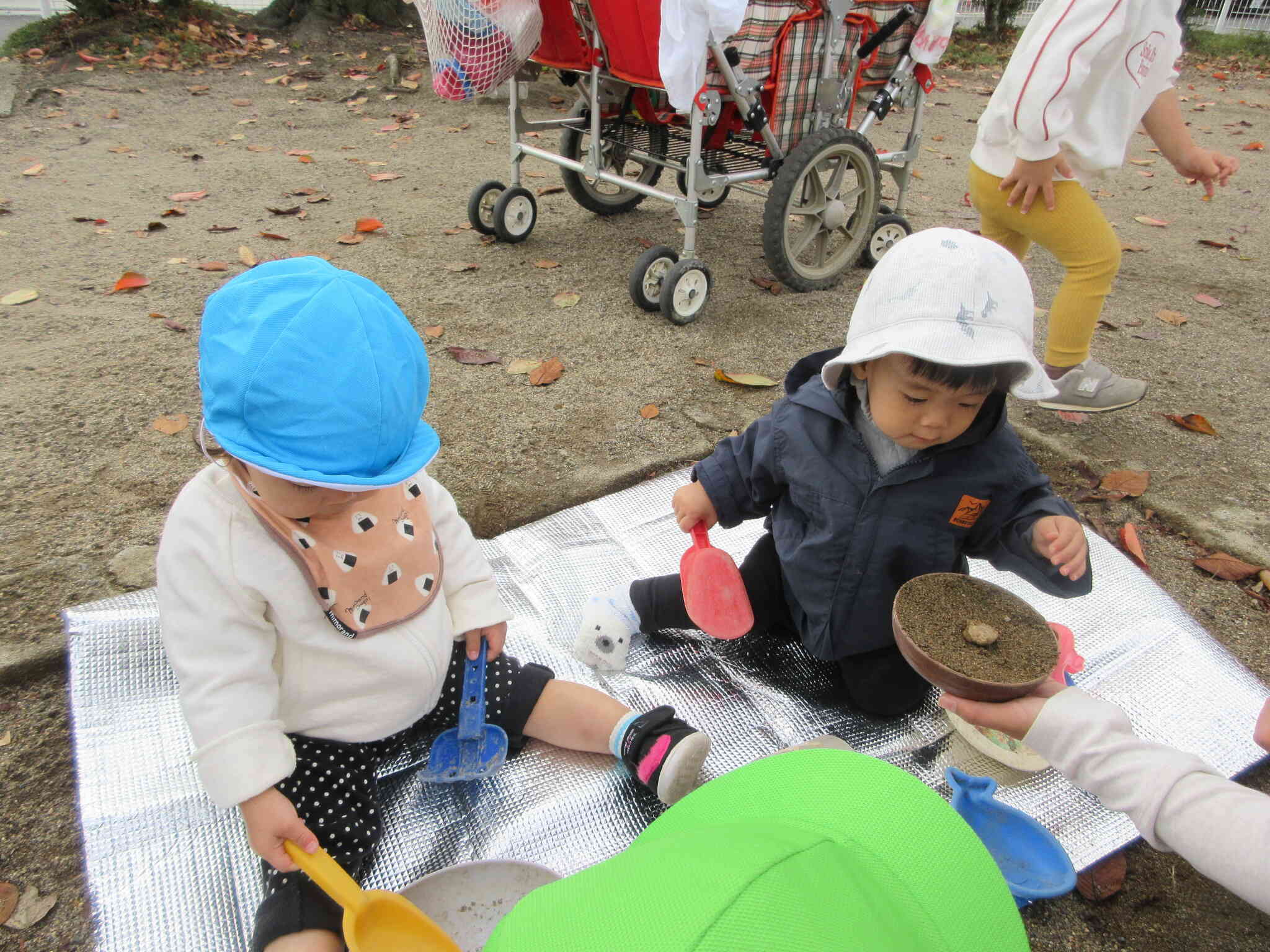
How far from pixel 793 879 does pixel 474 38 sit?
114 inches

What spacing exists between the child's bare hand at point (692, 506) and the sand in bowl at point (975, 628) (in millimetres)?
388

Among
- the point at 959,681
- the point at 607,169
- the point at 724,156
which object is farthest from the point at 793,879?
the point at 607,169

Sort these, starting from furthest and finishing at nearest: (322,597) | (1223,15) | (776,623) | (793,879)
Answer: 1. (1223,15)
2. (776,623)
3. (322,597)
4. (793,879)

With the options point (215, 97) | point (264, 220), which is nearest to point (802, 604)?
point (264, 220)

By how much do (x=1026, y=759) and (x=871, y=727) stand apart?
0.26 metres

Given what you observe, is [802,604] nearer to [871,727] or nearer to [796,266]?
[871,727]

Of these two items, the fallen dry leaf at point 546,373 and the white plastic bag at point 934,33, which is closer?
the fallen dry leaf at point 546,373

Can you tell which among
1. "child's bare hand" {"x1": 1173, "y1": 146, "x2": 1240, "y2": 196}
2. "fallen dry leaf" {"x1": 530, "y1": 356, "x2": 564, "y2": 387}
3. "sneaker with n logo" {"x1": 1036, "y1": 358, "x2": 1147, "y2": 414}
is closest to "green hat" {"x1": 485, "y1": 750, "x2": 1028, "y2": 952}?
"fallen dry leaf" {"x1": 530, "y1": 356, "x2": 564, "y2": 387}

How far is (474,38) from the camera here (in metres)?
2.84

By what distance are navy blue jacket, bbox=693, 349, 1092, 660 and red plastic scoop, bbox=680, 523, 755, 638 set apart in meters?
0.07

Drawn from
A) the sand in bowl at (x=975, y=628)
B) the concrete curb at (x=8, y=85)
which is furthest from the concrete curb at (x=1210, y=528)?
the concrete curb at (x=8, y=85)

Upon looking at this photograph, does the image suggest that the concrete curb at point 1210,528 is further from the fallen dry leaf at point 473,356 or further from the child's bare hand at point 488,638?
the fallen dry leaf at point 473,356

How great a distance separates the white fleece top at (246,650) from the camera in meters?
1.02

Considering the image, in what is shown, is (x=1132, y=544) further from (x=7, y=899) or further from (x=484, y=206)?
(x=484, y=206)
